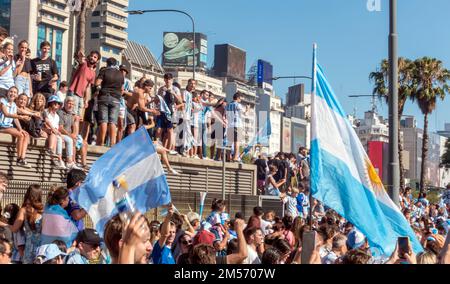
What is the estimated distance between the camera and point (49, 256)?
694 centimetres

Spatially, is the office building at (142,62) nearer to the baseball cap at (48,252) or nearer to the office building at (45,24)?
the office building at (45,24)

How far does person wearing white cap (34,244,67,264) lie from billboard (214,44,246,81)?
15908 centimetres

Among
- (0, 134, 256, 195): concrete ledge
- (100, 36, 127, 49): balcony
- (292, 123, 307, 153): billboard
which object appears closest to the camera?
(0, 134, 256, 195): concrete ledge

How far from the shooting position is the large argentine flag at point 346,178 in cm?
790

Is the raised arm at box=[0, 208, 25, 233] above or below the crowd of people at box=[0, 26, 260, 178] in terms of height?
below

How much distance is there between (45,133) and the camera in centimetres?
1575

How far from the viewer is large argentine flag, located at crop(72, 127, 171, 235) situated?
7508 mm

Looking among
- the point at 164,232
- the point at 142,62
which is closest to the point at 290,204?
the point at 164,232

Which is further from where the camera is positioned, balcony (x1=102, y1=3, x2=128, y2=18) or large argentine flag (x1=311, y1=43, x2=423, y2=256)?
balcony (x1=102, y1=3, x2=128, y2=18)

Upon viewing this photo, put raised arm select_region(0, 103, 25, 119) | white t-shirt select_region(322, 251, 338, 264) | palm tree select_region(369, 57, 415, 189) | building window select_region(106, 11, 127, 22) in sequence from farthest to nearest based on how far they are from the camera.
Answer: building window select_region(106, 11, 127, 22) < palm tree select_region(369, 57, 415, 189) < raised arm select_region(0, 103, 25, 119) < white t-shirt select_region(322, 251, 338, 264)

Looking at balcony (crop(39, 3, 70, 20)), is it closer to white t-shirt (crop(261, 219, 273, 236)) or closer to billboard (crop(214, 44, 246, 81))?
billboard (crop(214, 44, 246, 81))

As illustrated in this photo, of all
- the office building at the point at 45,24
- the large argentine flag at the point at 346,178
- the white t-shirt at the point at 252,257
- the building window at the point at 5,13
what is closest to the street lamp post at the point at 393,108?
the white t-shirt at the point at 252,257

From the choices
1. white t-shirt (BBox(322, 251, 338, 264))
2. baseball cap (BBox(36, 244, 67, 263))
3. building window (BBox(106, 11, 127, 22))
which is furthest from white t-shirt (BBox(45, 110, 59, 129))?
building window (BBox(106, 11, 127, 22))
